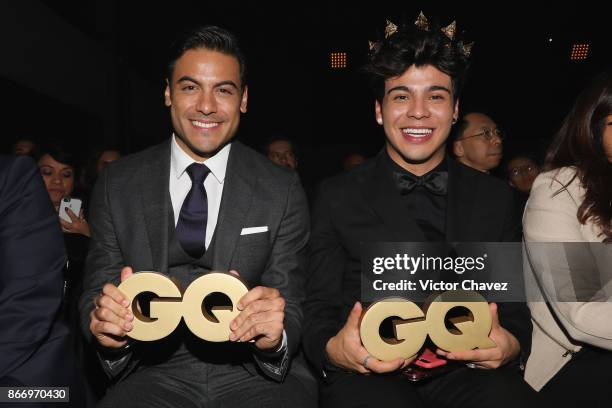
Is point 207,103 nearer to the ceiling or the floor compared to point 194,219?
nearer to the ceiling

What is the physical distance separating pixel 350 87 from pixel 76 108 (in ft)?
16.7

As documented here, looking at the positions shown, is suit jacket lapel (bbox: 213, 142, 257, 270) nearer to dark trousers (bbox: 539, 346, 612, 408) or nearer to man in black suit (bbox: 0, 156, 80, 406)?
man in black suit (bbox: 0, 156, 80, 406)

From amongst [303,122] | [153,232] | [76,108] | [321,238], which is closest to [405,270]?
[321,238]

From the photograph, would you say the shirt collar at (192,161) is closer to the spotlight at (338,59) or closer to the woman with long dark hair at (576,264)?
the woman with long dark hair at (576,264)

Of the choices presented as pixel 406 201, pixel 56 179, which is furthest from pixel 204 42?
pixel 56 179

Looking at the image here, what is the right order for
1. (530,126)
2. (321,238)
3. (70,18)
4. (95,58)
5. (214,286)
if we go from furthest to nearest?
(530,126)
(95,58)
(70,18)
(321,238)
(214,286)

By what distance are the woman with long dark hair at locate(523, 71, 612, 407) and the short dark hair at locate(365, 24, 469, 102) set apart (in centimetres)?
48

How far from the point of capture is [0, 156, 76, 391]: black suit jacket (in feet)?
4.79

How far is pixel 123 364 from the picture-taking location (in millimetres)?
1691

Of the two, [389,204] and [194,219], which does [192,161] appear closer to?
[194,219]

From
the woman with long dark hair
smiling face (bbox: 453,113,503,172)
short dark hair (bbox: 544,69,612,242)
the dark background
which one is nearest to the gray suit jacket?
the woman with long dark hair

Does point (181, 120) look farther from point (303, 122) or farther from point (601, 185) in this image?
point (303, 122)

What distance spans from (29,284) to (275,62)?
8.89 meters

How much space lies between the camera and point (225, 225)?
6.09 ft
